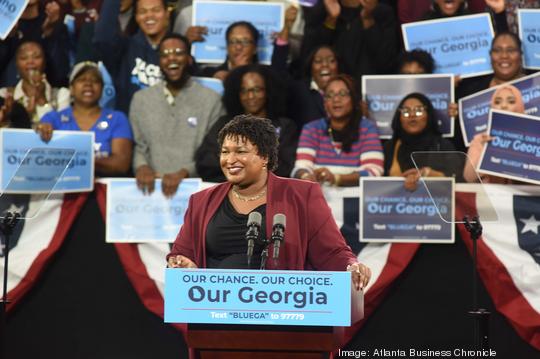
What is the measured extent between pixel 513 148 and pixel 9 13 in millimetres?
3830

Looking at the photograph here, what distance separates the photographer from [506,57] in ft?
24.3

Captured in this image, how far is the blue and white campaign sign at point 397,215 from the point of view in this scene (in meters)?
6.49

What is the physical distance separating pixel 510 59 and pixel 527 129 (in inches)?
46.8

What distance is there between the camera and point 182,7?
841 centimetres

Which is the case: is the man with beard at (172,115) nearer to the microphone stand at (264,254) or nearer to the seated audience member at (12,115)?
the seated audience member at (12,115)

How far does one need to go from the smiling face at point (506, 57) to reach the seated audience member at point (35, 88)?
10.6ft

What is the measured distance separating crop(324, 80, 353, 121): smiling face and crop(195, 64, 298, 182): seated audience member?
0.98ft

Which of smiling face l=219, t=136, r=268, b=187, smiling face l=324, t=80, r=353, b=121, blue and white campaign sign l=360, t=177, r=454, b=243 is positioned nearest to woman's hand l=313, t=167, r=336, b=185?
blue and white campaign sign l=360, t=177, r=454, b=243

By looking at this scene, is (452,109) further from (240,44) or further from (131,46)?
(131,46)

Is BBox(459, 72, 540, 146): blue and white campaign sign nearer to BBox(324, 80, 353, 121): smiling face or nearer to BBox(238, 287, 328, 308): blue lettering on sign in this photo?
BBox(324, 80, 353, 121): smiling face

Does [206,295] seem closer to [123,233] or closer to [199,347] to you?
[199,347]

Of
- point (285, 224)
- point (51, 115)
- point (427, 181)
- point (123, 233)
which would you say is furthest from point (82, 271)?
point (285, 224)

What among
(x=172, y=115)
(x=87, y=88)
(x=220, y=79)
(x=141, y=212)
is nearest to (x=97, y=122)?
(x=87, y=88)

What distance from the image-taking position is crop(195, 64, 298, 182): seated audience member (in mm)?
6934
